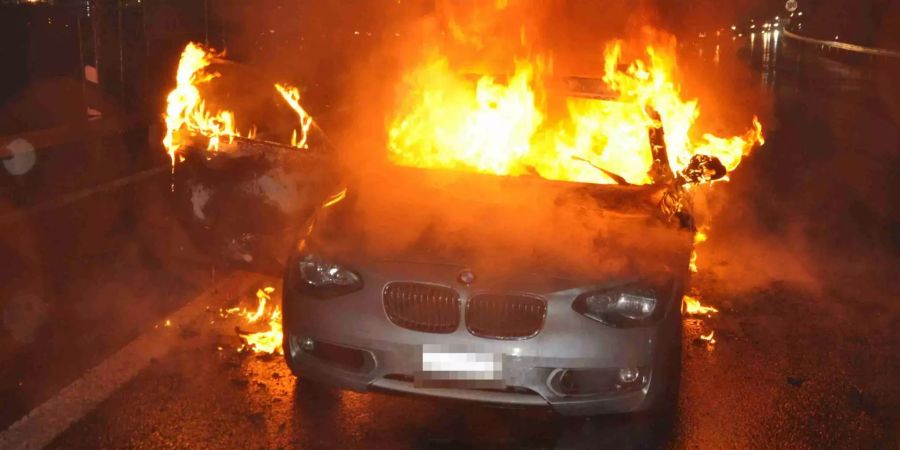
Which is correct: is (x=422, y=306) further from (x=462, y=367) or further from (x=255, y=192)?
(x=255, y=192)

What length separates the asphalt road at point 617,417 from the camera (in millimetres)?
4500

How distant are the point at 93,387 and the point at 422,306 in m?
1.88

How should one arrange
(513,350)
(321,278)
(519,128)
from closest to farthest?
(513,350) → (321,278) → (519,128)

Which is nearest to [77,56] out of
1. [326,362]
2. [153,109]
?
[153,109]

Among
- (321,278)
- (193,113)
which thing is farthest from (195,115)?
(321,278)

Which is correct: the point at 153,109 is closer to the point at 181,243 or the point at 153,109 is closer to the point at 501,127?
the point at 181,243

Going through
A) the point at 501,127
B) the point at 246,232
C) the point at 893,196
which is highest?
the point at 501,127

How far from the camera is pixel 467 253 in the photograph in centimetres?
450

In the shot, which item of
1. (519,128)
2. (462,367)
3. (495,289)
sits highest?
(519,128)

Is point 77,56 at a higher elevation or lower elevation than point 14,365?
higher

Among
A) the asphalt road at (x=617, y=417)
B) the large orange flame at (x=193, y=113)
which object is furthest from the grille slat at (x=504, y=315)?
the large orange flame at (x=193, y=113)

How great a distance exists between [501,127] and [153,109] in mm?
9127

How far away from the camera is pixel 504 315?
14.1 ft

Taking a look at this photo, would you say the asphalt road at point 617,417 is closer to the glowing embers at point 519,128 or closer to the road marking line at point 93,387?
the road marking line at point 93,387
